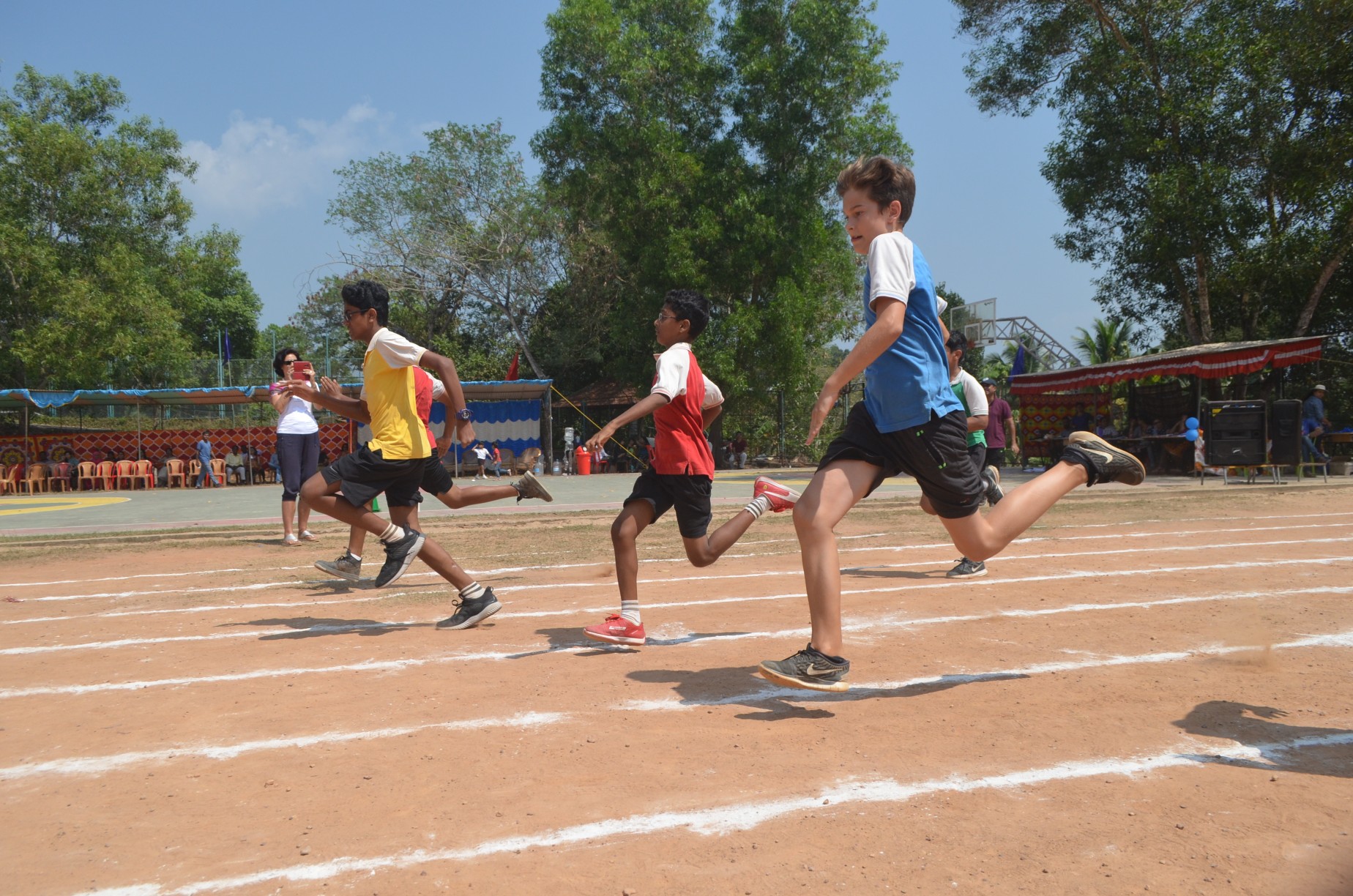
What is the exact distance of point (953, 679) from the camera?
4.22 meters

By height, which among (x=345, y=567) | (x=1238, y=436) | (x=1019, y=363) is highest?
(x=1019, y=363)

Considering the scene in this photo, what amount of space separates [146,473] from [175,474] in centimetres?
75

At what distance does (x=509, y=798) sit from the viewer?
9.54 feet

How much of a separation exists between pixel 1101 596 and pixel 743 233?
81.6ft

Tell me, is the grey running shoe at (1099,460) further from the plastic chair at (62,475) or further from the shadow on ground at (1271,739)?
the plastic chair at (62,475)

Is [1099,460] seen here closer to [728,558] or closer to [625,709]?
[625,709]

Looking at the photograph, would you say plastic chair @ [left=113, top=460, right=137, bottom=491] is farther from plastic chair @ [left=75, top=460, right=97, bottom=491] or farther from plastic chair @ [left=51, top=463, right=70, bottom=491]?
plastic chair @ [left=51, top=463, right=70, bottom=491]

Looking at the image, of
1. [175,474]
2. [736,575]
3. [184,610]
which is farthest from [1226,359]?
[175,474]

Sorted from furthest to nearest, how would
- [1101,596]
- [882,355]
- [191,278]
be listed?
[191,278] → [1101,596] → [882,355]

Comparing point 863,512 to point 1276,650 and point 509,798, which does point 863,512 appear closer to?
point 1276,650

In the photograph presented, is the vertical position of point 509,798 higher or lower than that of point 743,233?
lower

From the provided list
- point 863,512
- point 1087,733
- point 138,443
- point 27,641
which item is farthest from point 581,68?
point 1087,733

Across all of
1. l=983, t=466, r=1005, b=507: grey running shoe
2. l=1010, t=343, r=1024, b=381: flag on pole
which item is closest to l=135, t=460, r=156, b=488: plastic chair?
l=983, t=466, r=1005, b=507: grey running shoe

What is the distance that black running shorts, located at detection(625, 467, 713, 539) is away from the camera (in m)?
5.20
